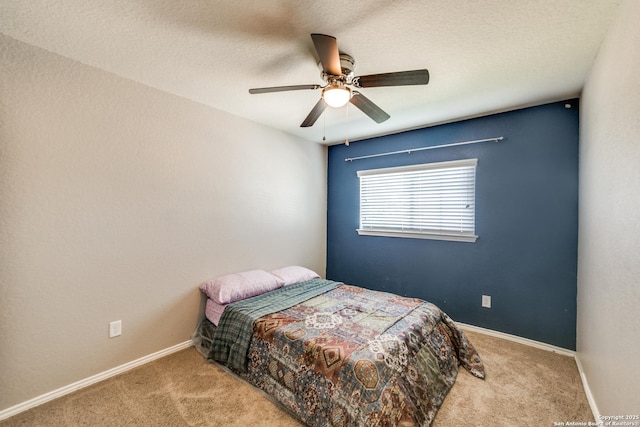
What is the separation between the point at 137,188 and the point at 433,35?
8.17 feet

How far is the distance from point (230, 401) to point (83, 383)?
1131mm

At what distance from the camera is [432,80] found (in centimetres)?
219

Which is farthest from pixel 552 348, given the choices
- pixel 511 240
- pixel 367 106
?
pixel 367 106

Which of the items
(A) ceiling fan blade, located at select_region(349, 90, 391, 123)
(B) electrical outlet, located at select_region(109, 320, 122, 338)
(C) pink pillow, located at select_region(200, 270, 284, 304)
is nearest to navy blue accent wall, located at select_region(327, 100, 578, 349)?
A: (A) ceiling fan blade, located at select_region(349, 90, 391, 123)

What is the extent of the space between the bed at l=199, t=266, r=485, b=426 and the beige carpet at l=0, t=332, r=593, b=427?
0.10 metres

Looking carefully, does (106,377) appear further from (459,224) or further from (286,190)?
(459,224)

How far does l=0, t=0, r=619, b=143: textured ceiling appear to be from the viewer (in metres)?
1.42

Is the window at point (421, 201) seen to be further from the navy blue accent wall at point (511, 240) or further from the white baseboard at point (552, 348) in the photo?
the white baseboard at point (552, 348)

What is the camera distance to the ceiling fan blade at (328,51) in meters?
1.37

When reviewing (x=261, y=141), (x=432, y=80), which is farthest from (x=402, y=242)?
(x=261, y=141)

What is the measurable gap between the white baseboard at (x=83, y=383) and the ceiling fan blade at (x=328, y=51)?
2684 mm

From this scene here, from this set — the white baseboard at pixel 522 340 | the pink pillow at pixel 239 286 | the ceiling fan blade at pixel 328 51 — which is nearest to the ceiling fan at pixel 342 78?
the ceiling fan blade at pixel 328 51

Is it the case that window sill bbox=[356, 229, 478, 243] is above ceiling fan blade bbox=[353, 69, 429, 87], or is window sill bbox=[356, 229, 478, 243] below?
below

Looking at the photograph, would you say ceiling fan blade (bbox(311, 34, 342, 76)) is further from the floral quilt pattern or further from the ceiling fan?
the floral quilt pattern
